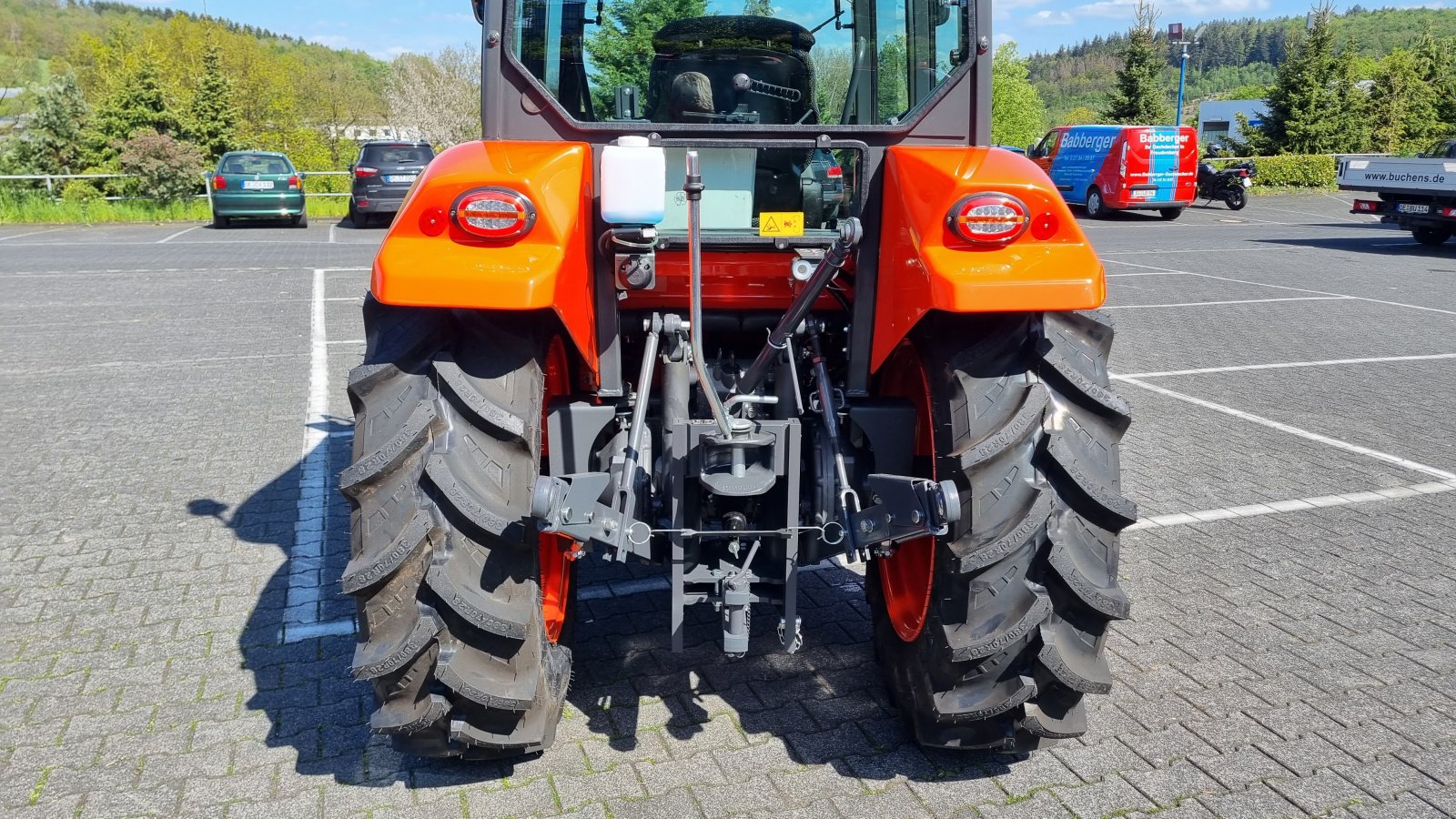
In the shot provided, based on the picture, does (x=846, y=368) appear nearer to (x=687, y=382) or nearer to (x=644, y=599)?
(x=687, y=382)

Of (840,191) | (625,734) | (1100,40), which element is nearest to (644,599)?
(625,734)

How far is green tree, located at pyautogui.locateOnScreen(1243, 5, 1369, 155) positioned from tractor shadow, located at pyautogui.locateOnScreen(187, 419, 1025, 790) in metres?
40.2

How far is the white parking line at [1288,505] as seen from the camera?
5.42 metres

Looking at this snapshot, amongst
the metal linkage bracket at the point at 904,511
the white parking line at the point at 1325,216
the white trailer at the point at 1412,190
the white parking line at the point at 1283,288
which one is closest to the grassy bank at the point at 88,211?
the white parking line at the point at 1283,288

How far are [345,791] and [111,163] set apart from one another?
33767 mm

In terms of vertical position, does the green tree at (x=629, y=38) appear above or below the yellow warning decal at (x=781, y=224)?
above

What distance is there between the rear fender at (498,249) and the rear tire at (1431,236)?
20.5 meters

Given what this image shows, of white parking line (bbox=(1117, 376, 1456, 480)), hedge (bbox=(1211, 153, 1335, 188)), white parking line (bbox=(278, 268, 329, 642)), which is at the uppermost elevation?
hedge (bbox=(1211, 153, 1335, 188))

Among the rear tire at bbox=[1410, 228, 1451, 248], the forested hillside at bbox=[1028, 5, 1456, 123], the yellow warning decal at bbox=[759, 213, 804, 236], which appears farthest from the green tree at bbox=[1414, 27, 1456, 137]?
the forested hillside at bbox=[1028, 5, 1456, 123]

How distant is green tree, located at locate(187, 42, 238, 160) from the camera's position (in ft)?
106

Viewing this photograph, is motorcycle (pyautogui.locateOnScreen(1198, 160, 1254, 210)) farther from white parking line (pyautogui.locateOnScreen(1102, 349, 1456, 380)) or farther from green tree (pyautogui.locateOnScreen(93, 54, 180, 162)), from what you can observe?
green tree (pyautogui.locateOnScreen(93, 54, 180, 162))

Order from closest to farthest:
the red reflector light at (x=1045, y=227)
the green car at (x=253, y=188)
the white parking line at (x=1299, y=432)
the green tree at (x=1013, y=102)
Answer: the red reflector light at (x=1045, y=227)
the white parking line at (x=1299, y=432)
the green car at (x=253, y=188)
the green tree at (x=1013, y=102)

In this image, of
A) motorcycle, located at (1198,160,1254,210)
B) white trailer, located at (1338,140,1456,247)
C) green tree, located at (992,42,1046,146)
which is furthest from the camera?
green tree, located at (992,42,1046,146)

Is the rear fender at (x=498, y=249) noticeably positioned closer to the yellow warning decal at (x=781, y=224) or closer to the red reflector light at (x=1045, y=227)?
the yellow warning decal at (x=781, y=224)
